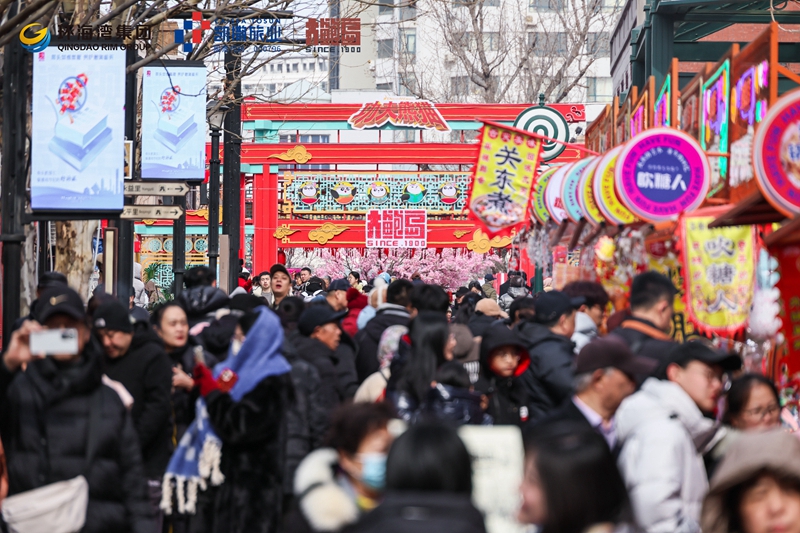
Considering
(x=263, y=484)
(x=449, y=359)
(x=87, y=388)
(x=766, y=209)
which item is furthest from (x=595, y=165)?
(x=87, y=388)

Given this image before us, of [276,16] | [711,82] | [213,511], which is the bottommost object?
[213,511]

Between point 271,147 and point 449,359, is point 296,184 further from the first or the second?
point 449,359

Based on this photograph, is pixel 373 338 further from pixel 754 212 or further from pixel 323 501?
pixel 323 501

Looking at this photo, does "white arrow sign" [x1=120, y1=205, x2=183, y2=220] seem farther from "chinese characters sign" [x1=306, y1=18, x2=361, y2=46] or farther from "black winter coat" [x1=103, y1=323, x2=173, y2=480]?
"black winter coat" [x1=103, y1=323, x2=173, y2=480]

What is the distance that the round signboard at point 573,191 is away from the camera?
40.1 ft

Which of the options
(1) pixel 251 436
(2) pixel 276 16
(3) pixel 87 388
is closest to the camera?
(3) pixel 87 388

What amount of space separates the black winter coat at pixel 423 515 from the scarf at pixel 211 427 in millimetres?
2785

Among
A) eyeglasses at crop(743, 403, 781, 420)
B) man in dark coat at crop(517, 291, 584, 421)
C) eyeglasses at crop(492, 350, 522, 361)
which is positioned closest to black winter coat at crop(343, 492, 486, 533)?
eyeglasses at crop(743, 403, 781, 420)

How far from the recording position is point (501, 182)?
42.7ft

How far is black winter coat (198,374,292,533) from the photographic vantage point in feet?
18.9

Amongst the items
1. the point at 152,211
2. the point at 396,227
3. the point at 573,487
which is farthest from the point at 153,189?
the point at 396,227

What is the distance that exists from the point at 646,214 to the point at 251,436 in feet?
16.4

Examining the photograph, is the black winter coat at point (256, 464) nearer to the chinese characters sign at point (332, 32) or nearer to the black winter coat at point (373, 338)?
the black winter coat at point (373, 338)

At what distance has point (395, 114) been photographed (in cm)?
2897
